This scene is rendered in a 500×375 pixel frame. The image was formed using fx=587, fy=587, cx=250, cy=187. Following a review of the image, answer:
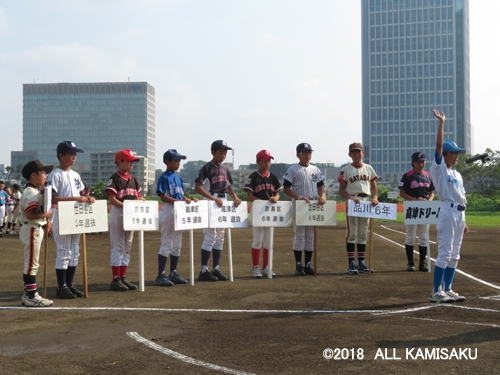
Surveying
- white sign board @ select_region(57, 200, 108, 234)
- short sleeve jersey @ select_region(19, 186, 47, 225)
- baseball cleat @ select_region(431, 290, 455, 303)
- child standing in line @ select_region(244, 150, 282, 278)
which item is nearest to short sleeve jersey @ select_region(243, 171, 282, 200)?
child standing in line @ select_region(244, 150, 282, 278)

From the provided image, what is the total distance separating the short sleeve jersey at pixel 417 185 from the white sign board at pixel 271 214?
2.63 meters

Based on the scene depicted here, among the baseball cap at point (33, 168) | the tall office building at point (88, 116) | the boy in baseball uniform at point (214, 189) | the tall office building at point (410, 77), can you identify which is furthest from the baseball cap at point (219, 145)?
the tall office building at point (88, 116)

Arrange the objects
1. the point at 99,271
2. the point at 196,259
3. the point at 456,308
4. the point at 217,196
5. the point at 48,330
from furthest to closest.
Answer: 1. the point at 196,259
2. the point at 99,271
3. the point at 217,196
4. the point at 456,308
5. the point at 48,330

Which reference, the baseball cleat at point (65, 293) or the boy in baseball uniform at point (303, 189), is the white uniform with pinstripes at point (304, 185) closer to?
the boy in baseball uniform at point (303, 189)

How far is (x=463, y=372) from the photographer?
4574 millimetres

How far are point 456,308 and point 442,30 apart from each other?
17233 centimetres

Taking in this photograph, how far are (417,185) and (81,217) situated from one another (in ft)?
21.2

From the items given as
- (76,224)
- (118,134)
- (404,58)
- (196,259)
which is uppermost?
(404,58)

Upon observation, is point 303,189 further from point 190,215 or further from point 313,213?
point 190,215

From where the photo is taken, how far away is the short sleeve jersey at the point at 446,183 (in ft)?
24.9

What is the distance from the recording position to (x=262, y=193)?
34.4 feet

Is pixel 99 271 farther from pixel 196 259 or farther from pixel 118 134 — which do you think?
pixel 118 134

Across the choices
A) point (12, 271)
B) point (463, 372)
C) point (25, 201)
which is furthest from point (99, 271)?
point (463, 372)

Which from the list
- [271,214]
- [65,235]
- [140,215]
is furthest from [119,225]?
[271,214]
